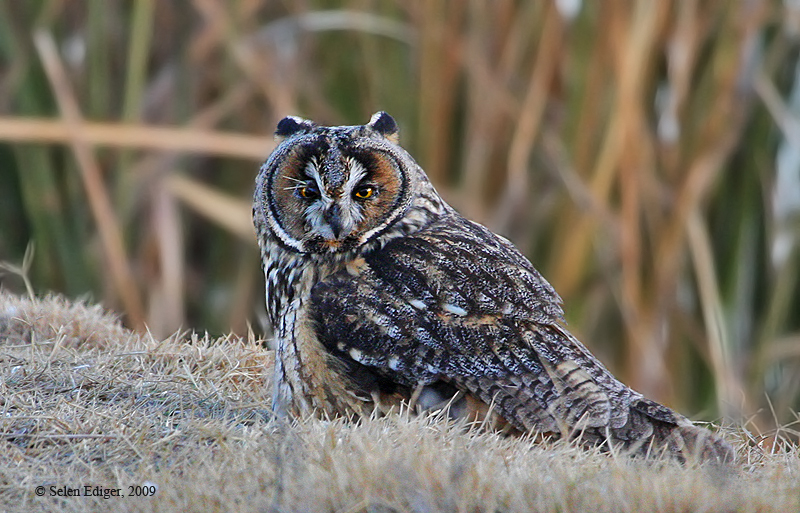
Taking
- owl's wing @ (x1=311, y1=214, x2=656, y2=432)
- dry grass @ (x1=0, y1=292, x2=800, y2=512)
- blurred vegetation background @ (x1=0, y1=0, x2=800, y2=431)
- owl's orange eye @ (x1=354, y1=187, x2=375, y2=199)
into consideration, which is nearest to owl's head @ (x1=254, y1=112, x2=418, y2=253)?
owl's orange eye @ (x1=354, y1=187, x2=375, y2=199)

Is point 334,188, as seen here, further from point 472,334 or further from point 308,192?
point 472,334

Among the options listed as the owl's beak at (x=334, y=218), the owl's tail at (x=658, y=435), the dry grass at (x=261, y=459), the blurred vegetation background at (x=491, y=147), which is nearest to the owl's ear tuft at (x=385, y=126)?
the owl's beak at (x=334, y=218)

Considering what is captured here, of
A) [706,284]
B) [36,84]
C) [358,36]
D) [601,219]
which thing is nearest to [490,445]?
[601,219]

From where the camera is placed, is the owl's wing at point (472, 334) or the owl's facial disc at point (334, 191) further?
the owl's facial disc at point (334, 191)

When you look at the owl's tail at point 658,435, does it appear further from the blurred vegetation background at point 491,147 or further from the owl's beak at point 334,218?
the blurred vegetation background at point 491,147

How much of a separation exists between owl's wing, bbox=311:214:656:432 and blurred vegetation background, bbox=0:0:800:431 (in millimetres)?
2356

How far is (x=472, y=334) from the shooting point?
2646mm

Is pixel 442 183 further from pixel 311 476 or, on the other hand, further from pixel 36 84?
pixel 311 476

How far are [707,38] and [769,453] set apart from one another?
324 centimetres

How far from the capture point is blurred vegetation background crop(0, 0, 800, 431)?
5199 millimetres

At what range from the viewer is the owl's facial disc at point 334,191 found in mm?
2918

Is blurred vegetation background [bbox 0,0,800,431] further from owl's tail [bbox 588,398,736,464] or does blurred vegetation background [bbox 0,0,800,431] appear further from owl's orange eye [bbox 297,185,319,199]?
owl's tail [bbox 588,398,736,464]

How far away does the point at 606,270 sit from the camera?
5.21 metres

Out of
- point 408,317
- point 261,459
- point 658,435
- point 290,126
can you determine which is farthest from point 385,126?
point 261,459
